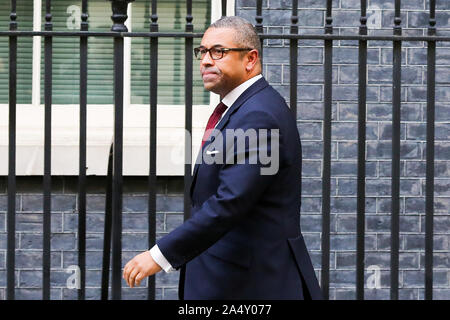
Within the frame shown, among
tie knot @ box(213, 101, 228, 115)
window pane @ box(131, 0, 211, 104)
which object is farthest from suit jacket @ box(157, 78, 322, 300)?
window pane @ box(131, 0, 211, 104)

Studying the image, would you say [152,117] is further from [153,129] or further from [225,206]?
[225,206]

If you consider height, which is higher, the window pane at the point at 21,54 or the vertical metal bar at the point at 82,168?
the window pane at the point at 21,54

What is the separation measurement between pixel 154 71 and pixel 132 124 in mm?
2289

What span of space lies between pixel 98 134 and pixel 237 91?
112 inches

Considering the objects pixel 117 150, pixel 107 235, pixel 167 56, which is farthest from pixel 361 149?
pixel 167 56

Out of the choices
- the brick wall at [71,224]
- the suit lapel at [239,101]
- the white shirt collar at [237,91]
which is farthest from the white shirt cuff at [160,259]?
the brick wall at [71,224]

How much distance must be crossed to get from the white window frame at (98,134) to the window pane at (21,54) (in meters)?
0.04

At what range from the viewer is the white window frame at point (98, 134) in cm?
632

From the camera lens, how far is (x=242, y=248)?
142 inches

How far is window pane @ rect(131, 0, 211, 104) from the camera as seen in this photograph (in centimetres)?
665

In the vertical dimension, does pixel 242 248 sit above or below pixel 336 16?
below

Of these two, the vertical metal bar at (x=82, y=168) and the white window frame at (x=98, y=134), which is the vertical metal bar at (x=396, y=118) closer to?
the vertical metal bar at (x=82, y=168)
